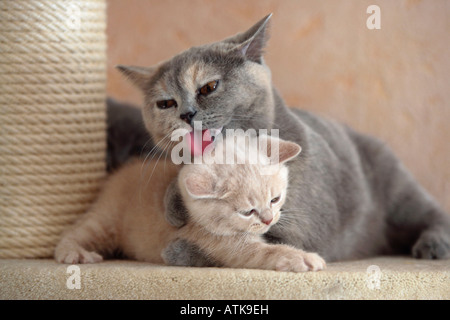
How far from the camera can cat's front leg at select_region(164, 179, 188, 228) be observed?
1.34 m

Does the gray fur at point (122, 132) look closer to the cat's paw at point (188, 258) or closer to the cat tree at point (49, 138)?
the cat tree at point (49, 138)

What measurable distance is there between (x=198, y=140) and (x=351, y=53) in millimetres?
900

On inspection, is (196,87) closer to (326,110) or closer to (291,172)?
(291,172)

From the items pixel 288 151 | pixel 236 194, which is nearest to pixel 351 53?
pixel 288 151

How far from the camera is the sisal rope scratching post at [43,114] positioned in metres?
1.51

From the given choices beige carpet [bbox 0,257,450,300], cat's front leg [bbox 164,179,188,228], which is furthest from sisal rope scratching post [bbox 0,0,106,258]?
cat's front leg [bbox 164,179,188,228]

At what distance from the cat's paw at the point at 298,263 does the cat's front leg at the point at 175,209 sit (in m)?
0.27

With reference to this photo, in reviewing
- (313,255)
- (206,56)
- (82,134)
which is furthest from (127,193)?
(313,255)

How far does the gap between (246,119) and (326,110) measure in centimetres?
75

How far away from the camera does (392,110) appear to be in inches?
79.5

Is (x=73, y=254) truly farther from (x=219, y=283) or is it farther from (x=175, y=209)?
(x=219, y=283)

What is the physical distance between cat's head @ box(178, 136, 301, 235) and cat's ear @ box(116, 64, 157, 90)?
1.06 ft

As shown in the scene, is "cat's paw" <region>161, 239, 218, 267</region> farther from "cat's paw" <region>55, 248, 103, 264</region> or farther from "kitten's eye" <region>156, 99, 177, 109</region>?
"kitten's eye" <region>156, 99, 177, 109</region>

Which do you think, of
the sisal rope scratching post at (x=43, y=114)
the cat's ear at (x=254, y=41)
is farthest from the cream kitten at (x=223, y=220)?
the cat's ear at (x=254, y=41)
